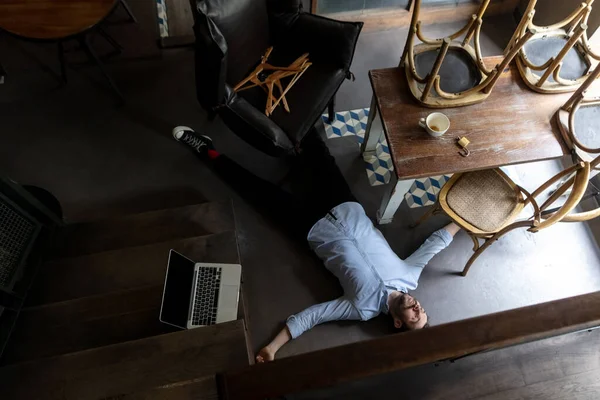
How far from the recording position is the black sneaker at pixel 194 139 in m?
2.78

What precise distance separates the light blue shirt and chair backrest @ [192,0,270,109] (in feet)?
3.05

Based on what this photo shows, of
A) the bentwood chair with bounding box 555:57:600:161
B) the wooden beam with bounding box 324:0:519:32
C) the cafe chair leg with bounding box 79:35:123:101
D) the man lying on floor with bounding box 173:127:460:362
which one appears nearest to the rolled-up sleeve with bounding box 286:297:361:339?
the man lying on floor with bounding box 173:127:460:362

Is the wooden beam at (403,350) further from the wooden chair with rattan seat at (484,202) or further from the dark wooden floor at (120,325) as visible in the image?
the wooden chair with rattan seat at (484,202)

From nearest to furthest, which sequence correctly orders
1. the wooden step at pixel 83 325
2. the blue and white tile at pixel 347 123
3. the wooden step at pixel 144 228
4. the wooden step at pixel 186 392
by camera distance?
the wooden step at pixel 186 392, the wooden step at pixel 83 325, the wooden step at pixel 144 228, the blue and white tile at pixel 347 123

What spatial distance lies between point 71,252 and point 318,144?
5.07 ft

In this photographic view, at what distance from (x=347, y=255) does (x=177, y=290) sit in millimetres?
893

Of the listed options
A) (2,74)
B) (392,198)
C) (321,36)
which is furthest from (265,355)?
(2,74)

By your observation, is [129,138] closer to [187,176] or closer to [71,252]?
[187,176]

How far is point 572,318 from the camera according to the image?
3.44ft

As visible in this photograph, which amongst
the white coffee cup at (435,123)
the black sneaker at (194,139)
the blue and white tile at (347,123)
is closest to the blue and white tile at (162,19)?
the black sneaker at (194,139)

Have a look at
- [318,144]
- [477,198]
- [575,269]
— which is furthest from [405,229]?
[575,269]

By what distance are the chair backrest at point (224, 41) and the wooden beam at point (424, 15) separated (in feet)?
3.05

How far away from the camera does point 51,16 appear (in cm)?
241

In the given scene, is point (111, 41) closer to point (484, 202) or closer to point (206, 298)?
point (206, 298)
